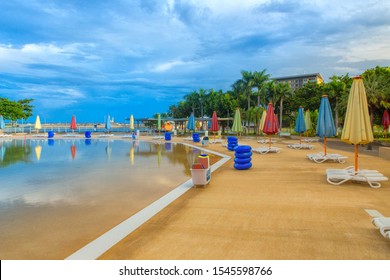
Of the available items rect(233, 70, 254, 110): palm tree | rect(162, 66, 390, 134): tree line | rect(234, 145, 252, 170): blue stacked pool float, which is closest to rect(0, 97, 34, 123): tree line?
rect(162, 66, 390, 134): tree line

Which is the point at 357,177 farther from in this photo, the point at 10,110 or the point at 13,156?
the point at 10,110

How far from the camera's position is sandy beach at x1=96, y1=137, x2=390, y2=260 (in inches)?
150

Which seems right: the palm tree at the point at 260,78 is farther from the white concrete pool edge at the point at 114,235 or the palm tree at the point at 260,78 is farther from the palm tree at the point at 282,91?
the white concrete pool edge at the point at 114,235

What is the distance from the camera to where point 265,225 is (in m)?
4.86

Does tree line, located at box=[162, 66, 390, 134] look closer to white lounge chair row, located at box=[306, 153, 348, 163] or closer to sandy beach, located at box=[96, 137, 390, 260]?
white lounge chair row, located at box=[306, 153, 348, 163]

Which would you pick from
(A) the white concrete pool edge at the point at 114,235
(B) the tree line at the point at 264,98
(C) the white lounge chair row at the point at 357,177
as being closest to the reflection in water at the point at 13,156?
(A) the white concrete pool edge at the point at 114,235

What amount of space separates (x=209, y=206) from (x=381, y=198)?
4027 mm

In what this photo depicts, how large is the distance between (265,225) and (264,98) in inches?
1781

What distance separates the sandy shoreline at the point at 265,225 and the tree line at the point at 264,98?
1900cm

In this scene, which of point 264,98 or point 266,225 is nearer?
point 266,225

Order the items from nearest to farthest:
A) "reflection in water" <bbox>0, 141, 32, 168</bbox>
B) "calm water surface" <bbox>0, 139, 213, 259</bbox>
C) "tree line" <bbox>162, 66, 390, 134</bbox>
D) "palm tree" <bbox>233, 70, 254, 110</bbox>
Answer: "calm water surface" <bbox>0, 139, 213, 259</bbox> → "reflection in water" <bbox>0, 141, 32, 168</bbox> → "tree line" <bbox>162, 66, 390, 134</bbox> → "palm tree" <bbox>233, 70, 254, 110</bbox>

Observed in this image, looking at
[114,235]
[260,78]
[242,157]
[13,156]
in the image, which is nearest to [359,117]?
[242,157]

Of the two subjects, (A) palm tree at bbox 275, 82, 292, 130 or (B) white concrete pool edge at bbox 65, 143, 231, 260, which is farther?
(A) palm tree at bbox 275, 82, 292, 130
